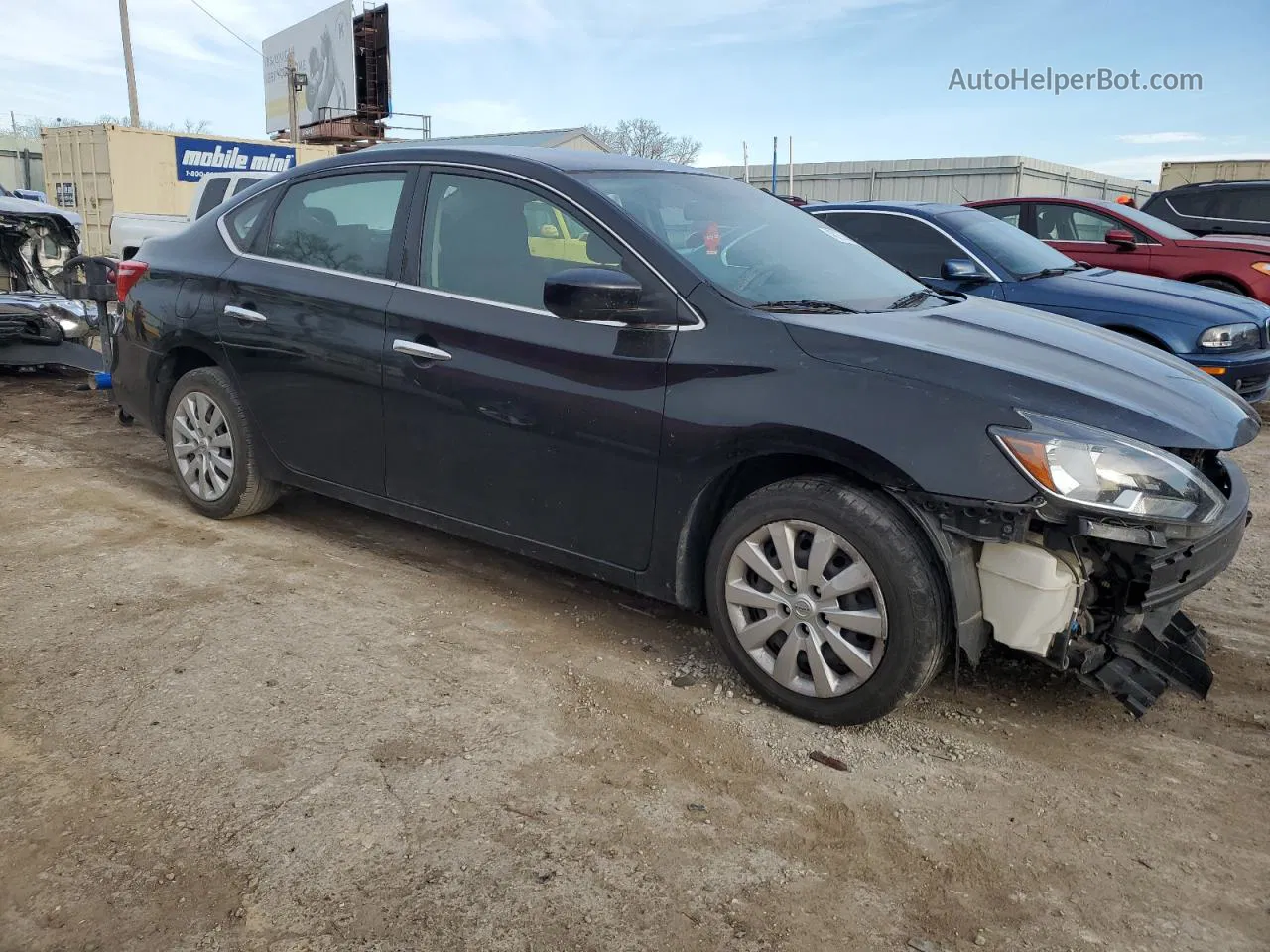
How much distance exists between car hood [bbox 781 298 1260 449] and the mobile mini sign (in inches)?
699

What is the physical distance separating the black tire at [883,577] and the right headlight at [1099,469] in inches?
15.0

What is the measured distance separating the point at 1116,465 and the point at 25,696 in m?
3.32

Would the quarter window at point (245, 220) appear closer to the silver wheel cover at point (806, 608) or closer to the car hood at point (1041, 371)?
the car hood at point (1041, 371)

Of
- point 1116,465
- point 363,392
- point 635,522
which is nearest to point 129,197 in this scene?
point 363,392

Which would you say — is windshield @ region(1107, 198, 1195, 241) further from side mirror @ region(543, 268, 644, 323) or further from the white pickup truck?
the white pickup truck

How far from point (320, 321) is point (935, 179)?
23.2 metres

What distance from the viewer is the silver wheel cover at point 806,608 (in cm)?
295

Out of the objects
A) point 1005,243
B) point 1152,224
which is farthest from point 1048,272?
point 1152,224

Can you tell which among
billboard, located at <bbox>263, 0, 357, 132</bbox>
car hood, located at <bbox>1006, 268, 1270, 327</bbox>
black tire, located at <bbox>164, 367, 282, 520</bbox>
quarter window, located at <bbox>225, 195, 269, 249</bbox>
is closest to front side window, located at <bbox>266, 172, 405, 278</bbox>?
quarter window, located at <bbox>225, 195, 269, 249</bbox>

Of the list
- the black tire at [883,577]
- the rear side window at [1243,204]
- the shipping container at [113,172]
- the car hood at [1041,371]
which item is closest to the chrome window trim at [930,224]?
the car hood at [1041,371]

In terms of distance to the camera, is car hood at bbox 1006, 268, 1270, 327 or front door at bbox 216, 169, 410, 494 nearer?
front door at bbox 216, 169, 410, 494

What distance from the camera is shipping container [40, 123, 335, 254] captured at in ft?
59.1

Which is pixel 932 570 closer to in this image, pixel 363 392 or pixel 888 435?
pixel 888 435

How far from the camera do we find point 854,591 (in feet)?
9.66
